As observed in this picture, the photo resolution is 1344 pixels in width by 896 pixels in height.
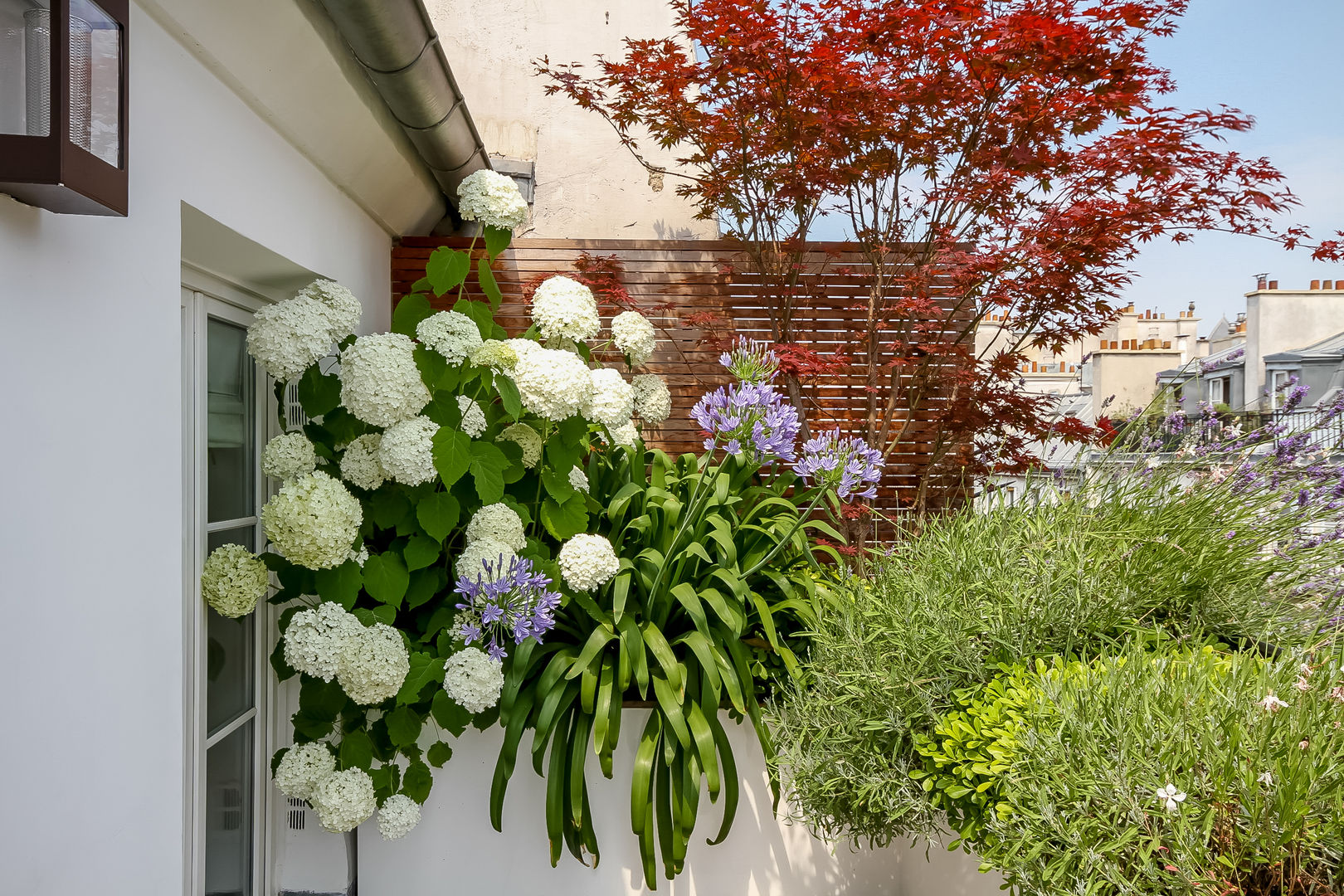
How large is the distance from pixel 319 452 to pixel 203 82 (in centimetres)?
89

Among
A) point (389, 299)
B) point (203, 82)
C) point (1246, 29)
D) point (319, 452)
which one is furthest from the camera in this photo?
point (1246, 29)

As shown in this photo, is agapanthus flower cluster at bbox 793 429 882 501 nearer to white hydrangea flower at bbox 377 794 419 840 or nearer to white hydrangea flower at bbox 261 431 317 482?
white hydrangea flower at bbox 261 431 317 482

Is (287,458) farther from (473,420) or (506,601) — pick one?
(506,601)

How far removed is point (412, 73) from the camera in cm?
221

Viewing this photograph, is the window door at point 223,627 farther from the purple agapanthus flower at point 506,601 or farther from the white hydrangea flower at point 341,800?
the purple agapanthus flower at point 506,601

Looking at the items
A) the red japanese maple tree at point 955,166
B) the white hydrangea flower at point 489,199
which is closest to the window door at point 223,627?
the white hydrangea flower at point 489,199

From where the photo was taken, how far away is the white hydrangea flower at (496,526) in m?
2.06

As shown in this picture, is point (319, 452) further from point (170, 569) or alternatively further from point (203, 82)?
point (203, 82)

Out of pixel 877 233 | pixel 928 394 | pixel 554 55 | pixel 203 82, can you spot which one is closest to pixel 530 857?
pixel 203 82

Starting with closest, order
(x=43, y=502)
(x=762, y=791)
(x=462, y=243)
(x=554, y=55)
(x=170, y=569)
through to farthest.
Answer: (x=43, y=502), (x=170, y=569), (x=762, y=791), (x=462, y=243), (x=554, y=55)

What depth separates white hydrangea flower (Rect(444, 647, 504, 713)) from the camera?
6.40 feet

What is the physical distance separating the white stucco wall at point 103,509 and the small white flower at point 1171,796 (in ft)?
5.40

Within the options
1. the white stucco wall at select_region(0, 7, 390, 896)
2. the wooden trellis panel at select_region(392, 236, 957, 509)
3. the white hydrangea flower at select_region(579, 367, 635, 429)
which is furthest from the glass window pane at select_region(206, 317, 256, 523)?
the wooden trellis panel at select_region(392, 236, 957, 509)

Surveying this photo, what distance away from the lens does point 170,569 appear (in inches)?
56.8
